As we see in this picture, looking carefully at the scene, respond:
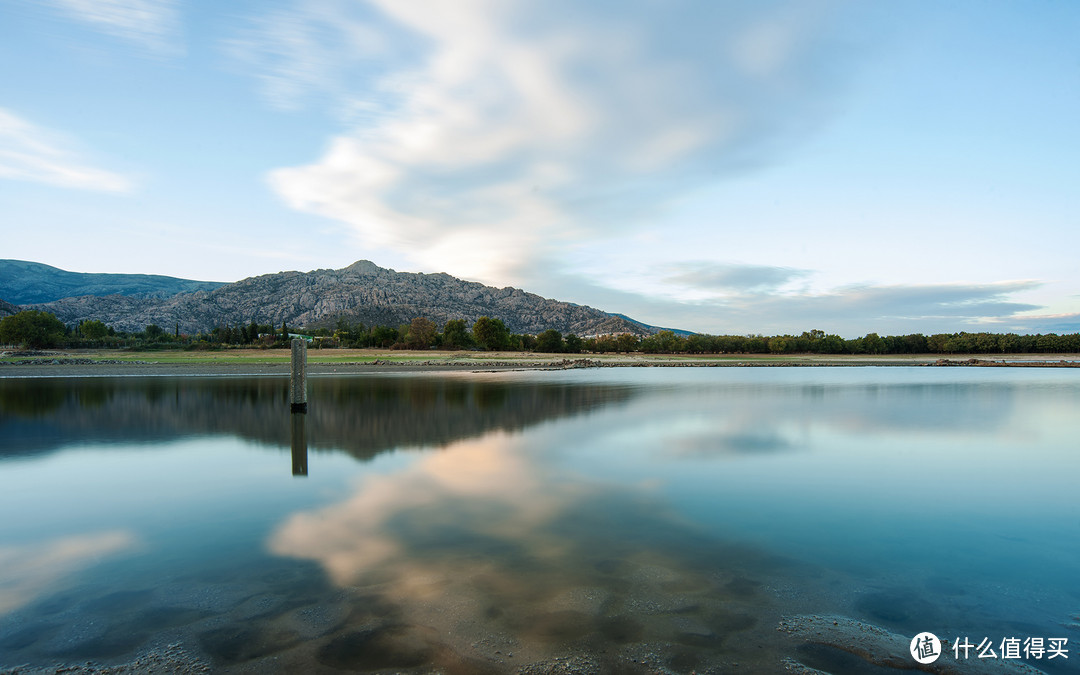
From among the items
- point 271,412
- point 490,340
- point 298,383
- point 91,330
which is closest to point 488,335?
point 490,340

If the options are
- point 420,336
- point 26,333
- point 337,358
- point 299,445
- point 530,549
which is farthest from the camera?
point 420,336

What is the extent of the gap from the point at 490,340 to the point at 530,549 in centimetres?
12087

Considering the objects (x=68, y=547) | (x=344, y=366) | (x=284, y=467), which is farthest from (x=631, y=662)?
(x=344, y=366)

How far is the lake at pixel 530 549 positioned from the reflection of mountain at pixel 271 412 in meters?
0.42

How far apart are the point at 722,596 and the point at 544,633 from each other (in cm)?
232

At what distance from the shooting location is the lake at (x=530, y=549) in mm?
5641

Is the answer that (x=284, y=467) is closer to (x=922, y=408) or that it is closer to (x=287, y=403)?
(x=287, y=403)

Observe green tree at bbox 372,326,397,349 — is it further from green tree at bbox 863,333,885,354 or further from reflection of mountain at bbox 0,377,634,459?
green tree at bbox 863,333,885,354

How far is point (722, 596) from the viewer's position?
6.75 m

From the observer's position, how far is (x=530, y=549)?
841 centimetres

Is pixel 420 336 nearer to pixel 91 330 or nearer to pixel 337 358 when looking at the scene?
pixel 337 358

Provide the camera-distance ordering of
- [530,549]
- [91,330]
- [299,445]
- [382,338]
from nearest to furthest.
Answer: [530,549] < [299,445] < [91,330] < [382,338]

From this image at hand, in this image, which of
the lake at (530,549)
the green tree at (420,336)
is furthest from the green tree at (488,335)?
the lake at (530,549)

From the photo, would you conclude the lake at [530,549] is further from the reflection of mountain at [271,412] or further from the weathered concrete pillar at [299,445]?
the reflection of mountain at [271,412]
